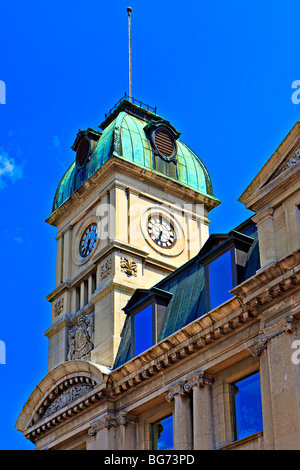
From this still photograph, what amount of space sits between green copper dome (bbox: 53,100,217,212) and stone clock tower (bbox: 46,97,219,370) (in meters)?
0.06

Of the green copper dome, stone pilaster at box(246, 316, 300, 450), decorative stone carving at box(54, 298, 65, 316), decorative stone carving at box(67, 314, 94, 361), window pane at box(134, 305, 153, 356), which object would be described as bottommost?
stone pilaster at box(246, 316, 300, 450)

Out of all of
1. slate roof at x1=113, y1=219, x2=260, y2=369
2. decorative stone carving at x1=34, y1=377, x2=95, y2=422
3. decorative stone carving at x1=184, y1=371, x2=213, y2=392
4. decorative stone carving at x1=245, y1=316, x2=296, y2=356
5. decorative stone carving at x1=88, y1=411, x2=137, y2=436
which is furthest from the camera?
decorative stone carving at x1=34, y1=377, x2=95, y2=422

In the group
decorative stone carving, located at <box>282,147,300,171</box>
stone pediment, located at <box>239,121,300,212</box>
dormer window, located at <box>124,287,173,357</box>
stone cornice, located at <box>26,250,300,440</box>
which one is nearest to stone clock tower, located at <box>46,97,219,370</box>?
dormer window, located at <box>124,287,173,357</box>

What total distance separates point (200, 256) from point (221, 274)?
212 cm

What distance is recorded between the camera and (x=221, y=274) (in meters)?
37.8

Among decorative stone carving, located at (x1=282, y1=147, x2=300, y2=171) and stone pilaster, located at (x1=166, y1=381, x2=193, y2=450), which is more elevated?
decorative stone carving, located at (x1=282, y1=147, x2=300, y2=171)

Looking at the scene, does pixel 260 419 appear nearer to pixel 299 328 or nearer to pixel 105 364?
pixel 299 328

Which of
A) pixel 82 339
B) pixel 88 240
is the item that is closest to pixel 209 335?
pixel 82 339

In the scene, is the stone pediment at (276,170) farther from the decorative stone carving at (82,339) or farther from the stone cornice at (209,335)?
the decorative stone carving at (82,339)

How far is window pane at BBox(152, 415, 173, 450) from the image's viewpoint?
38219 mm

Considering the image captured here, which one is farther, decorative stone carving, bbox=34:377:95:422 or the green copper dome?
the green copper dome

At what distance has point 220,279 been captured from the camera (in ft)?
124

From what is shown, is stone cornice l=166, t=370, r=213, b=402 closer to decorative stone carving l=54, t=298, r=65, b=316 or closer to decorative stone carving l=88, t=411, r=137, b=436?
decorative stone carving l=88, t=411, r=137, b=436
